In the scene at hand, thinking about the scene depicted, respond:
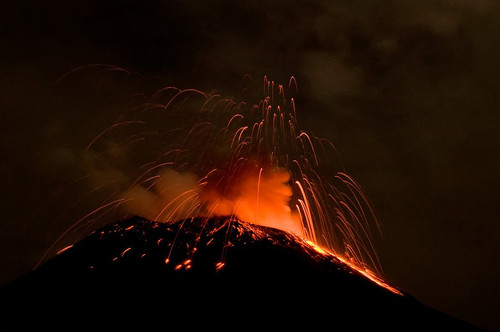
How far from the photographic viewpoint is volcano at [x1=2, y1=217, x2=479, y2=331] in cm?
2153

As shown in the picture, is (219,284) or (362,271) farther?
(362,271)

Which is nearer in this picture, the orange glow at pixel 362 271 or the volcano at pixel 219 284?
the volcano at pixel 219 284

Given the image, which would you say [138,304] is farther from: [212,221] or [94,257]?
[212,221]

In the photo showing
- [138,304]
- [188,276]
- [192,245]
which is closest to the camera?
[138,304]

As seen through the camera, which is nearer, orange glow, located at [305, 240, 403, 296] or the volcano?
the volcano

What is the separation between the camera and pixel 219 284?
79.5 ft

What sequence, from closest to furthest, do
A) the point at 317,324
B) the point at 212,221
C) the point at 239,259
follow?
the point at 317,324 → the point at 239,259 → the point at 212,221

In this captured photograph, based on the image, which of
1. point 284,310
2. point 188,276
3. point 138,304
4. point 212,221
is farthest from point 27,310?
point 212,221

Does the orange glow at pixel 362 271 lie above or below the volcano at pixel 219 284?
above

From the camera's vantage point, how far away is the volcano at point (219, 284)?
848 inches

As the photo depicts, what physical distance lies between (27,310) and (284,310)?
14.9 meters

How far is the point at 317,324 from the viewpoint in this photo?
66.7 ft

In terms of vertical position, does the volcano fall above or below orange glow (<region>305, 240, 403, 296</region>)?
below

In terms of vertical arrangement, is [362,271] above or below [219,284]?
above
